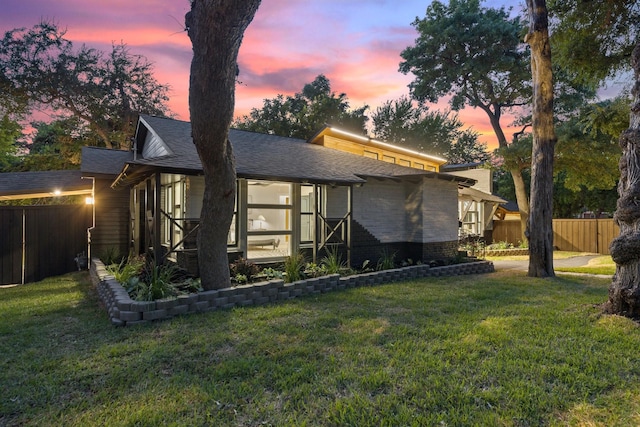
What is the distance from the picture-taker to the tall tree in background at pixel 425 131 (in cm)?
3503

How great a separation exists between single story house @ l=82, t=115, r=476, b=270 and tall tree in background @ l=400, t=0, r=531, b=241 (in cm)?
1156

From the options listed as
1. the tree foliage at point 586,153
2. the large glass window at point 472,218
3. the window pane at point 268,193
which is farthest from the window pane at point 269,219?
the large glass window at point 472,218

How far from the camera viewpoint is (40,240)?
380 inches

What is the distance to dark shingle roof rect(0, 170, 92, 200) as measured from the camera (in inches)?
423

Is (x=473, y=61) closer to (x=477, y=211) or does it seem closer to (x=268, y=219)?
(x=477, y=211)

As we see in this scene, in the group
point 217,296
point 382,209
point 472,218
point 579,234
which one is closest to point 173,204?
point 217,296

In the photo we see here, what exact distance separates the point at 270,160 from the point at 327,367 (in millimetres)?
6639

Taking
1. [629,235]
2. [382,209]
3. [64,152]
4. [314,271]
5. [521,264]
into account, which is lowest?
[521,264]

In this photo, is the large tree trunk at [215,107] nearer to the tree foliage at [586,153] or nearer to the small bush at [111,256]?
the small bush at [111,256]

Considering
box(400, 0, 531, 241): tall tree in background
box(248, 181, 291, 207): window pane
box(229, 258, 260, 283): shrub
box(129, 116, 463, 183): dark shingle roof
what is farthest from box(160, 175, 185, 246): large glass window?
box(400, 0, 531, 241): tall tree in background

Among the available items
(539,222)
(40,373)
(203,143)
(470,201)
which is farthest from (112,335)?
(470,201)

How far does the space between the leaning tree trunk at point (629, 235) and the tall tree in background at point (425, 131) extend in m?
30.0

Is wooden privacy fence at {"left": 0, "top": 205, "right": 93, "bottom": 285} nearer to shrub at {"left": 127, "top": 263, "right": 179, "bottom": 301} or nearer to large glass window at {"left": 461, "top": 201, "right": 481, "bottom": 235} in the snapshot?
shrub at {"left": 127, "top": 263, "right": 179, "bottom": 301}

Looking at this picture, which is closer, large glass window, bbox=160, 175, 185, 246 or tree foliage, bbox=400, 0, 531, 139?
large glass window, bbox=160, 175, 185, 246
